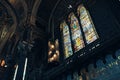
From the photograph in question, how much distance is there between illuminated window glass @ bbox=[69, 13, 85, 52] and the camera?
9448 millimetres

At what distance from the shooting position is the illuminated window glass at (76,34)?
9.45 metres

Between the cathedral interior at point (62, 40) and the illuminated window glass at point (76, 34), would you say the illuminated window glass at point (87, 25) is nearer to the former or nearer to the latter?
the cathedral interior at point (62, 40)

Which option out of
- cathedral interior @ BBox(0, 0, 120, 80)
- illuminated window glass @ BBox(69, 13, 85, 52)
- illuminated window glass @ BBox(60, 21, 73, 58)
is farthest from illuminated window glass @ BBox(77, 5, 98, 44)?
illuminated window glass @ BBox(60, 21, 73, 58)

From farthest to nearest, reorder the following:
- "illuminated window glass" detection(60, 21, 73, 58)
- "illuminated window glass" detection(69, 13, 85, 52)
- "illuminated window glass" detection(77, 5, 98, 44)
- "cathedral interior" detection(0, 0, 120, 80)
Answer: "illuminated window glass" detection(60, 21, 73, 58), "illuminated window glass" detection(69, 13, 85, 52), "illuminated window glass" detection(77, 5, 98, 44), "cathedral interior" detection(0, 0, 120, 80)

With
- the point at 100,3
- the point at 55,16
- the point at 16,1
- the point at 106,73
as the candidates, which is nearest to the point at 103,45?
the point at 106,73

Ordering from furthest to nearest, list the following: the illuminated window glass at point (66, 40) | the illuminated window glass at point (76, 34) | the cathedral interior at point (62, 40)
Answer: the illuminated window glass at point (66, 40)
the illuminated window glass at point (76, 34)
the cathedral interior at point (62, 40)

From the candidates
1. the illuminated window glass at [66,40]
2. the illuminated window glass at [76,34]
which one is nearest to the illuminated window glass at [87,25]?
the illuminated window glass at [76,34]

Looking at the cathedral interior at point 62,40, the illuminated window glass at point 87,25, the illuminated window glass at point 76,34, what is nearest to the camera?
the cathedral interior at point 62,40

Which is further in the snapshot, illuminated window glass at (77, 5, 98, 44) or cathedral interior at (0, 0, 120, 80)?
illuminated window glass at (77, 5, 98, 44)

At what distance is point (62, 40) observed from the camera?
11203 mm

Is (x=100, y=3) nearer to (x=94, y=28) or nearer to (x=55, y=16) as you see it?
(x=94, y=28)

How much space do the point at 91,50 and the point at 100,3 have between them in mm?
3343

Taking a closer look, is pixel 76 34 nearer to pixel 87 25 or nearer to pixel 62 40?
pixel 87 25

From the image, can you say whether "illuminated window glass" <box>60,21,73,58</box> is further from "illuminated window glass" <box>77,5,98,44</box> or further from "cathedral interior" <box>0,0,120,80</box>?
"illuminated window glass" <box>77,5,98,44</box>
